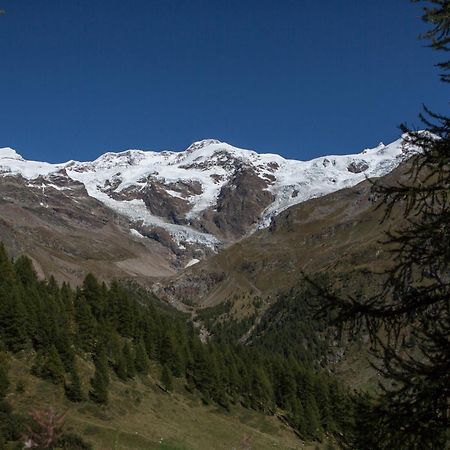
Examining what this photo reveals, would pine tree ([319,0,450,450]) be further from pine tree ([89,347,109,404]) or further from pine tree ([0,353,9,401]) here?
pine tree ([89,347,109,404])

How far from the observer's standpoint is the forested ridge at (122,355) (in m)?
66.7

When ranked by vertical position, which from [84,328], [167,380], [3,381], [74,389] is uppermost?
[84,328]

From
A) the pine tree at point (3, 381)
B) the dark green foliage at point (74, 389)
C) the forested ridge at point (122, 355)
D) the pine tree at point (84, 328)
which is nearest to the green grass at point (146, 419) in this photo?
the dark green foliage at point (74, 389)

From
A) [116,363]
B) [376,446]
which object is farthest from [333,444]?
[376,446]

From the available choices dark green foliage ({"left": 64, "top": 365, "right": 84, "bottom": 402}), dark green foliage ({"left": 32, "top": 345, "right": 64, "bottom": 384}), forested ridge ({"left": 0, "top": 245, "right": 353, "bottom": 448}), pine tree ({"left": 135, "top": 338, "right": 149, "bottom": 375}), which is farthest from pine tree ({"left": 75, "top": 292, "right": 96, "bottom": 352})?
dark green foliage ({"left": 64, "top": 365, "right": 84, "bottom": 402})

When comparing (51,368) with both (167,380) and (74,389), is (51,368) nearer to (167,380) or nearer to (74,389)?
(74,389)

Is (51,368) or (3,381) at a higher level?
(51,368)

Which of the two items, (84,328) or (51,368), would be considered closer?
(51,368)

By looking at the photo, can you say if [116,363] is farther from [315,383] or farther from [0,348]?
[315,383]

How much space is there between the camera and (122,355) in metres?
81.6

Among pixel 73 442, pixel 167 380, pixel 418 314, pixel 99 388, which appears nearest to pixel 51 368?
A: pixel 99 388

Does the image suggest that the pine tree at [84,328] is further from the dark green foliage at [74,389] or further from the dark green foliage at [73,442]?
the dark green foliage at [73,442]

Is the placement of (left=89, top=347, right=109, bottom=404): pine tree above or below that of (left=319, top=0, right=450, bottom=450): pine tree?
below

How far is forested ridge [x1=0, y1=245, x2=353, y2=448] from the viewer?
2625 inches
